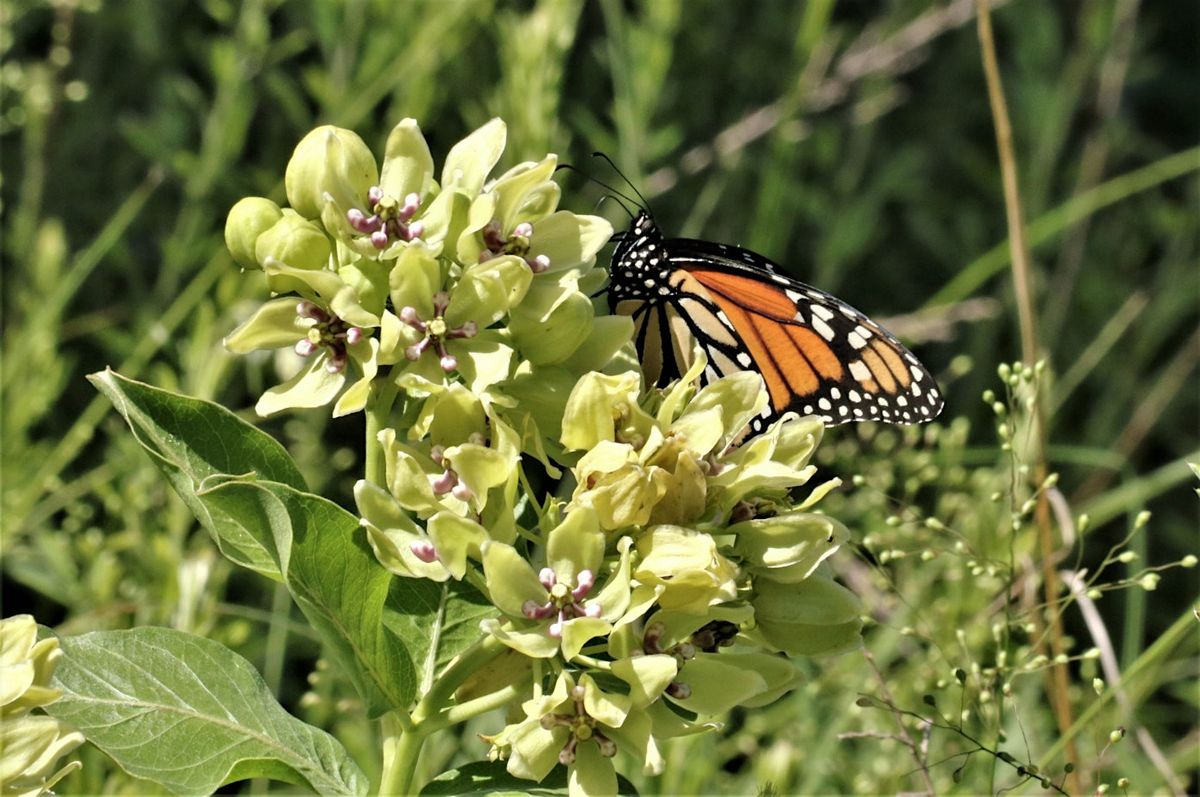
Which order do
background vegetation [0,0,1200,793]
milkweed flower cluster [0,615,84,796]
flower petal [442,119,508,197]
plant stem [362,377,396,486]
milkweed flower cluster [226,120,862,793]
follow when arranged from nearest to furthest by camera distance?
milkweed flower cluster [0,615,84,796] → milkweed flower cluster [226,120,862,793] → plant stem [362,377,396,486] → flower petal [442,119,508,197] → background vegetation [0,0,1200,793]

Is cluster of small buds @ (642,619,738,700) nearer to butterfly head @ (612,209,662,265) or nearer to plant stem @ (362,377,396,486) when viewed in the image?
plant stem @ (362,377,396,486)

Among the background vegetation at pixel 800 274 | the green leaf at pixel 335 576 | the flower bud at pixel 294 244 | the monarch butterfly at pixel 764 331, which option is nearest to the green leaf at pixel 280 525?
the green leaf at pixel 335 576

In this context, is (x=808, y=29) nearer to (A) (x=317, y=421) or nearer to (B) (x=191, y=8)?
(A) (x=317, y=421)

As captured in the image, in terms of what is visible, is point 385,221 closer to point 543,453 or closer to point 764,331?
point 543,453

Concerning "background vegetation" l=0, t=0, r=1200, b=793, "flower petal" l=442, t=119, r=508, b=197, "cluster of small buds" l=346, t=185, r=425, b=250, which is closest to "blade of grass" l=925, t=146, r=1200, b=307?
"background vegetation" l=0, t=0, r=1200, b=793

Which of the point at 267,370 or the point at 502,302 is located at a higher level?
the point at 502,302

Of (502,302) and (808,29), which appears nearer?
(502,302)

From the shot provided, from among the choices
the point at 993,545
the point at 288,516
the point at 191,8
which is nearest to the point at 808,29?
the point at 993,545
